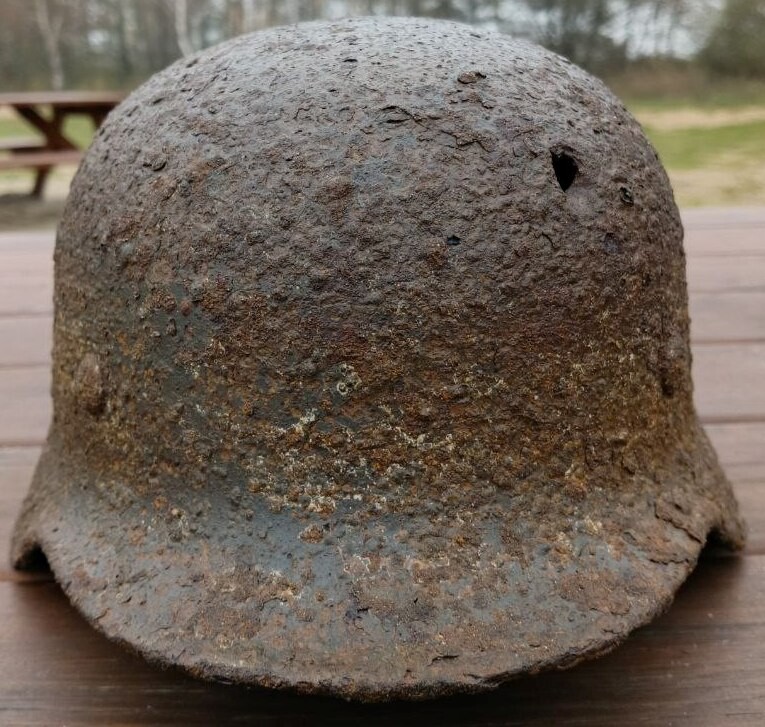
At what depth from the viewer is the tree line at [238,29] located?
39.3 ft

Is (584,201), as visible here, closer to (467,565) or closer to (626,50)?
(467,565)

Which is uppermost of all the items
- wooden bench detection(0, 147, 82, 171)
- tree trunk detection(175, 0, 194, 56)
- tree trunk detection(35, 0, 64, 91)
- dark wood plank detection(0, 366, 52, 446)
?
dark wood plank detection(0, 366, 52, 446)

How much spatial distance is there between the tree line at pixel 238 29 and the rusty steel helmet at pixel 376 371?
35.9 feet

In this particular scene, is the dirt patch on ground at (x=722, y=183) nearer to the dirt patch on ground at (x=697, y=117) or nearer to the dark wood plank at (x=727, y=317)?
the dirt patch on ground at (x=697, y=117)

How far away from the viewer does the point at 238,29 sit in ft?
46.6

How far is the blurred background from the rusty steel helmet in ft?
14.4

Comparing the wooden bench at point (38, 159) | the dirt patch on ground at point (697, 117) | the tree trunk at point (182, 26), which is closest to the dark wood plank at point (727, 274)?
the wooden bench at point (38, 159)

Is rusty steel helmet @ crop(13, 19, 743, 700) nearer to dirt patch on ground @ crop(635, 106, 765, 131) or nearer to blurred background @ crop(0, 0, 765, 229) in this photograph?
blurred background @ crop(0, 0, 765, 229)

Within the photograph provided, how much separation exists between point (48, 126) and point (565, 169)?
233 inches

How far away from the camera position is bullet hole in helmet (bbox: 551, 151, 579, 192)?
3.02 ft

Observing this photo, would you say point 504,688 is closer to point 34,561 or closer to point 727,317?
point 34,561

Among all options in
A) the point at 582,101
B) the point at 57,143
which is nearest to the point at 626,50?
the point at 57,143

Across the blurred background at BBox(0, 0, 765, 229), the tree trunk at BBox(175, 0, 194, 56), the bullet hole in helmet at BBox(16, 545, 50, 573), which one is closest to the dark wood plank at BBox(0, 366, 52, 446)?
the bullet hole in helmet at BBox(16, 545, 50, 573)

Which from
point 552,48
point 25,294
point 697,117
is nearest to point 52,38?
point 552,48
